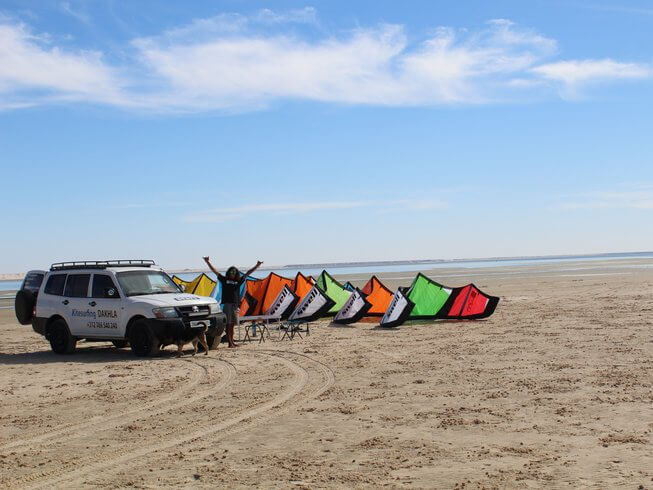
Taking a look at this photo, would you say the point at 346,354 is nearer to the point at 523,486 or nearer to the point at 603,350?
the point at 603,350

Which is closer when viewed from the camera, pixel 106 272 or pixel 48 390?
pixel 48 390

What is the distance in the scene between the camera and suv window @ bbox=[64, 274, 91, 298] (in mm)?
17328

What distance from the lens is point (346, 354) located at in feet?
51.5

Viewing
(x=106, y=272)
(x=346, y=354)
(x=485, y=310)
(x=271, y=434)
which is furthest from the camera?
(x=485, y=310)

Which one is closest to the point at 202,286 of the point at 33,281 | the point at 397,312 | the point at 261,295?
the point at 261,295

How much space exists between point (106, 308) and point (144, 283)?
1.03 meters

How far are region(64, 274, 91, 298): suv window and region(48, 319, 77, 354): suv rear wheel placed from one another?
2.10 feet

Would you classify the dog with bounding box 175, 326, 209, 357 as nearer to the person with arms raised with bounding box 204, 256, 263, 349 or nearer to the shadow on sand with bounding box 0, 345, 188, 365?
the shadow on sand with bounding box 0, 345, 188, 365

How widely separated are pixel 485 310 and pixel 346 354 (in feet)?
23.5

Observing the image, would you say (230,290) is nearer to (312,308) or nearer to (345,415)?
(312,308)

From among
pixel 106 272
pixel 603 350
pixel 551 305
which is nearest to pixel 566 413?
pixel 603 350

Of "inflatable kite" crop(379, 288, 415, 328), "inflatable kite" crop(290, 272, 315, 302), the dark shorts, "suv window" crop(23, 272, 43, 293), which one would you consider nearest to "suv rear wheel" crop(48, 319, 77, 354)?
→ "suv window" crop(23, 272, 43, 293)

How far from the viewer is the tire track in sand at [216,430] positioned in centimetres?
721

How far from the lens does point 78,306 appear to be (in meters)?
17.2
